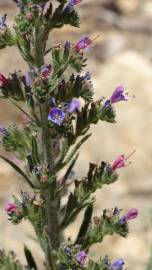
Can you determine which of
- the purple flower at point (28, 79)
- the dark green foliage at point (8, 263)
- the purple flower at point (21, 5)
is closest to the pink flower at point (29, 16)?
the purple flower at point (21, 5)

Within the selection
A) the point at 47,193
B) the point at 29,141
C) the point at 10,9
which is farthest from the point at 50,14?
the point at 10,9

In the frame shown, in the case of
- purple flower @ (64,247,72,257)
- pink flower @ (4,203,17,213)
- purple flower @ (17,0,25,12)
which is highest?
purple flower @ (17,0,25,12)

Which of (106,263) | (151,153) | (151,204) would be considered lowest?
(106,263)

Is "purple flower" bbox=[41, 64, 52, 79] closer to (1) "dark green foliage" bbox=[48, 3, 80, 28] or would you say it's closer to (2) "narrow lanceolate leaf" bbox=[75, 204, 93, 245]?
(1) "dark green foliage" bbox=[48, 3, 80, 28]

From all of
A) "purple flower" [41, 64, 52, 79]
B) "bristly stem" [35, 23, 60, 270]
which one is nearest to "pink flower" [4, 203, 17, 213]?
"bristly stem" [35, 23, 60, 270]

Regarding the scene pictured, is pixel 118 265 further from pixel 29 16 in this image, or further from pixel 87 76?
pixel 29 16

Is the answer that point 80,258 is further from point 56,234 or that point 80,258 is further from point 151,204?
point 151,204

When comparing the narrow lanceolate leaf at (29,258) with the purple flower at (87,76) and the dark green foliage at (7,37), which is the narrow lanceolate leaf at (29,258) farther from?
the dark green foliage at (7,37)

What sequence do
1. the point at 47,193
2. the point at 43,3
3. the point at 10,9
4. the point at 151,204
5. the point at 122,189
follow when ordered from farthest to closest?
the point at 10,9, the point at 122,189, the point at 151,204, the point at 47,193, the point at 43,3
